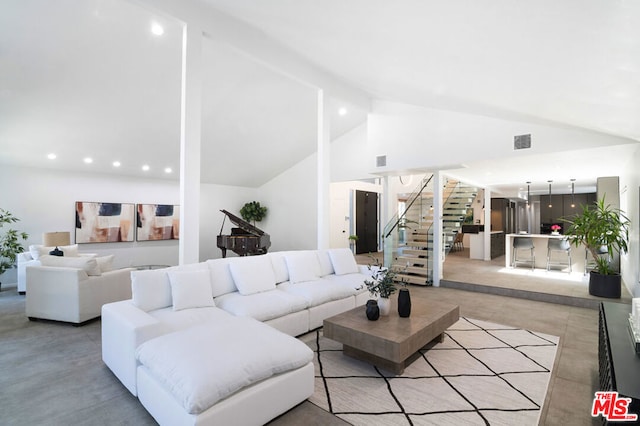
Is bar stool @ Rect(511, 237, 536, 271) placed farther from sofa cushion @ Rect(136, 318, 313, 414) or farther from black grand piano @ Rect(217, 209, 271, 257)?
sofa cushion @ Rect(136, 318, 313, 414)

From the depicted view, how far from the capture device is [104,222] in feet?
25.2

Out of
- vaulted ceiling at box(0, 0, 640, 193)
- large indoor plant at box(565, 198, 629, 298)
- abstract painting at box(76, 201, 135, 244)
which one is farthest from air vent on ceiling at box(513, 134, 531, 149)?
abstract painting at box(76, 201, 135, 244)

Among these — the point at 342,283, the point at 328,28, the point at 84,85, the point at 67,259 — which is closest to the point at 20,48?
the point at 84,85

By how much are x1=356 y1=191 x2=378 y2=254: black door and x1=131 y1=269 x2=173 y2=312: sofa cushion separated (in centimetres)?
831

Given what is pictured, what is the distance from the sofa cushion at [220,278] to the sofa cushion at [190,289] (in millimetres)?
204

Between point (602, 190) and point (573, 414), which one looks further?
point (602, 190)

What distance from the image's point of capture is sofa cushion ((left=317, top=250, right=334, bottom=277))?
4964 millimetres

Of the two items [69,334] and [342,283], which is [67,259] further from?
[342,283]

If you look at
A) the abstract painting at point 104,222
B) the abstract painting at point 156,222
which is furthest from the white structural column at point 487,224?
the abstract painting at point 104,222

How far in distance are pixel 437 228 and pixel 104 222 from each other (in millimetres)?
8023

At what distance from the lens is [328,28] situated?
12.2ft

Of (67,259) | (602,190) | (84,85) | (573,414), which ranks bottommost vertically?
(573,414)

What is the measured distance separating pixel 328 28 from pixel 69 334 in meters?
4.91

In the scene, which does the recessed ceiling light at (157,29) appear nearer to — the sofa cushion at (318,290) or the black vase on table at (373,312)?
the sofa cushion at (318,290)
